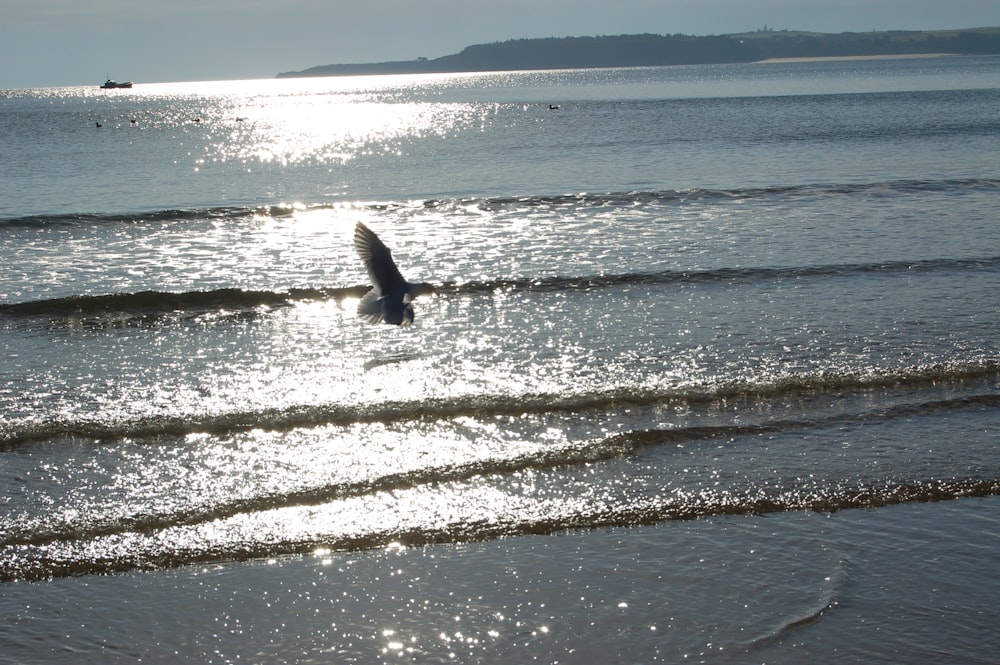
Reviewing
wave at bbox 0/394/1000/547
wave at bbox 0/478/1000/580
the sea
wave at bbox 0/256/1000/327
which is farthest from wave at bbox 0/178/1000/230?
wave at bbox 0/478/1000/580

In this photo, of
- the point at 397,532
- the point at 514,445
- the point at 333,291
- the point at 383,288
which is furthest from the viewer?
the point at 333,291

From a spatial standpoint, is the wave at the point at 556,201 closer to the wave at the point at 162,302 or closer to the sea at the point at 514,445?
the sea at the point at 514,445

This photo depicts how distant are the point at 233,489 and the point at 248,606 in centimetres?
186

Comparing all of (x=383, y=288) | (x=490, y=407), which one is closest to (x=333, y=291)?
(x=490, y=407)

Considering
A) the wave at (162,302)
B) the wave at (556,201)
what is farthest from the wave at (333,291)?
the wave at (556,201)

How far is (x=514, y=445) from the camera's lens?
28.1 feet

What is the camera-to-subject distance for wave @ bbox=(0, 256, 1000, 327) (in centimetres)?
1493

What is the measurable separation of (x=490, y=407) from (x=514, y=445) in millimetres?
1142

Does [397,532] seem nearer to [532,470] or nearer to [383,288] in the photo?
[532,470]

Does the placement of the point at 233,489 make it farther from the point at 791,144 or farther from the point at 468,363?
the point at 791,144

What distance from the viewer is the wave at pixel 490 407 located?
919 centimetres

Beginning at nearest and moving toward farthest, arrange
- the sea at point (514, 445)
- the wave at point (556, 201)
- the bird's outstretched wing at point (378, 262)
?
the sea at point (514, 445) < the bird's outstretched wing at point (378, 262) < the wave at point (556, 201)

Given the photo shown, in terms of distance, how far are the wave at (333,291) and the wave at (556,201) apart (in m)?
8.95

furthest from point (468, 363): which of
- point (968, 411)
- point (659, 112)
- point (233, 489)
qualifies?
point (659, 112)
